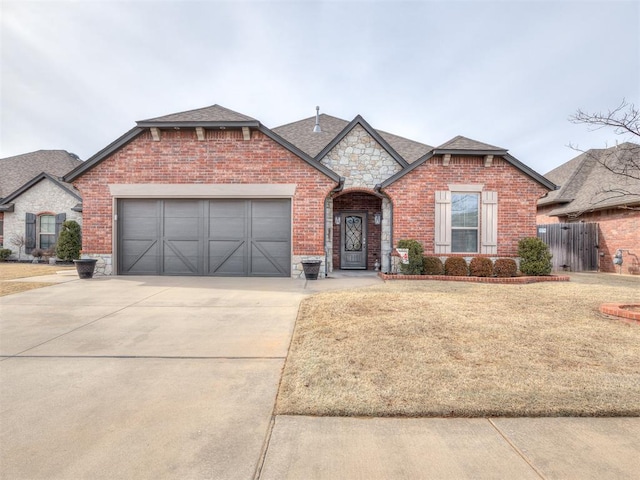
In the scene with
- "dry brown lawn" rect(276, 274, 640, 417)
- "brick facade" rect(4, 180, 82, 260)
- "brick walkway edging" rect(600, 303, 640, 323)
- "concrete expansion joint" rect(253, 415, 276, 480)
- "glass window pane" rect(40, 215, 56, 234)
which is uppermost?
"brick facade" rect(4, 180, 82, 260)

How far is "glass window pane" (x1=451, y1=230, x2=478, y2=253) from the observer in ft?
35.2

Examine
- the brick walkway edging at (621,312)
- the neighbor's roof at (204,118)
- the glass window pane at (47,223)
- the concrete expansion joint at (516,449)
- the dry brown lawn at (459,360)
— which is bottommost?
the concrete expansion joint at (516,449)

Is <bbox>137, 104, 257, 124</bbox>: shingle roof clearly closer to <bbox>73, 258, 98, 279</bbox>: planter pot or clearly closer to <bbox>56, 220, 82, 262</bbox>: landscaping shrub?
<bbox>73, 258, 98, 279</bbox>: planter pot

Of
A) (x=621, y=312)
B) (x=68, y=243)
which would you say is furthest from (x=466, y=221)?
(x=68, y=243)

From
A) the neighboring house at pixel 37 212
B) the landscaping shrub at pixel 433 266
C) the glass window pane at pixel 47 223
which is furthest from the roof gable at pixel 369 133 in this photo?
the glass window pane at pixel 47 223

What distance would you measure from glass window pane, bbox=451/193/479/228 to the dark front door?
3664 mm

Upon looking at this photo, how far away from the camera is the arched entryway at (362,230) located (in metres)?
13.2

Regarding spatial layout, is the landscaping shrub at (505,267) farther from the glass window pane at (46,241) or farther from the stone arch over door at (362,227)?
the glass window pane at (46,241)

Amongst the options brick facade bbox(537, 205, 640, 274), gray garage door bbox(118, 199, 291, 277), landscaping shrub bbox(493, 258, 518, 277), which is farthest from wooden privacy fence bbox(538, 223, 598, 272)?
gray garage door bbox(118, 199, 291, 277)

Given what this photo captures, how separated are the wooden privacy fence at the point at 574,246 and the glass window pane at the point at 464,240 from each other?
5.30m

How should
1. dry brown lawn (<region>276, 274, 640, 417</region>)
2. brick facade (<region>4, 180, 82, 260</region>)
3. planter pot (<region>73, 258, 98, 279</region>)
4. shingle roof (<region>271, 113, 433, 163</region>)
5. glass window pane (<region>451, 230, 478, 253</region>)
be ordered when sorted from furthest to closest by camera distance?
1. brick facade (<region>4, 180, 82, 260</region>)
2. shingle roof (<region>271, 113, 433, 163</region>)
3. glass window pane (<region>451, 230, 478, 253</region>)
4. planter pot (<region>73, 258, 98, 279</region>)
5. dry brown lawn (<region>276, 274, 640, 417</region>)

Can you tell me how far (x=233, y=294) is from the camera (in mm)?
7340

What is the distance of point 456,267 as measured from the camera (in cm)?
981

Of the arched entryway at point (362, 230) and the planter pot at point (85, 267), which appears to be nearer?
the planter pot at point (85, 267)
